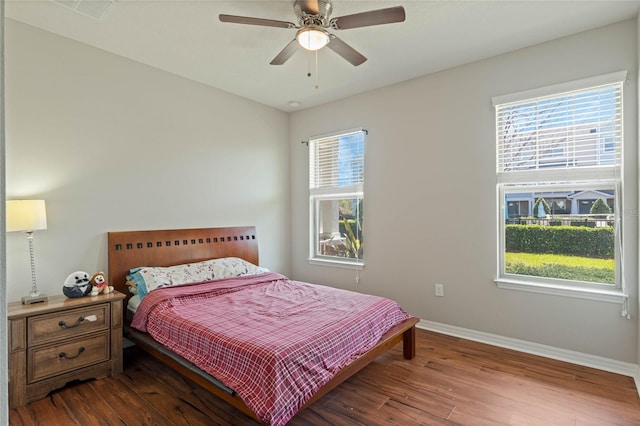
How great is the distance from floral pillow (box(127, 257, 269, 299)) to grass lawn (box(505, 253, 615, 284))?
104 inches

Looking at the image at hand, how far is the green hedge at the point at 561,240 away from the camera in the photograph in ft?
8.79

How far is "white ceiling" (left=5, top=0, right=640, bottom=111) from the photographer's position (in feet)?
7.75

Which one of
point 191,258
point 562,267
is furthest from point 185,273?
point 562,267

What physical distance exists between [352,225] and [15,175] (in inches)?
130

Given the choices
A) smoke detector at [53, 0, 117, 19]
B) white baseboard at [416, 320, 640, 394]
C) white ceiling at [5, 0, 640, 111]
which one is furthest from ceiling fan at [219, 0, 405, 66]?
white baseboard at [416, 320, 640, 394]

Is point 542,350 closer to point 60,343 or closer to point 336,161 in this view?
→ point 336,161

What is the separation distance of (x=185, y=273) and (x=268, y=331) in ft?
4.89

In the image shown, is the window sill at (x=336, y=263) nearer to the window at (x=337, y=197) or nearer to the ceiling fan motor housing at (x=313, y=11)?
the window at (x=337, y=197)

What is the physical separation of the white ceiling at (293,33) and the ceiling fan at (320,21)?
10.2 inches

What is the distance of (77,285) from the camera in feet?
8.40

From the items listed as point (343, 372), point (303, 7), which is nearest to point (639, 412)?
point (343, 372)

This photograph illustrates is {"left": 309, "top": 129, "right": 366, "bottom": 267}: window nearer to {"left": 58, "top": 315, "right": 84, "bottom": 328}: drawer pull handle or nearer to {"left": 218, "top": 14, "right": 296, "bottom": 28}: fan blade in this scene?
{"left": 218, "top": 14, "right": 296, "bottom": 28}: fan blade

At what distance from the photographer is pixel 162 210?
11.2 ft

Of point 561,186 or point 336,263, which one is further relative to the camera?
point 336,263
